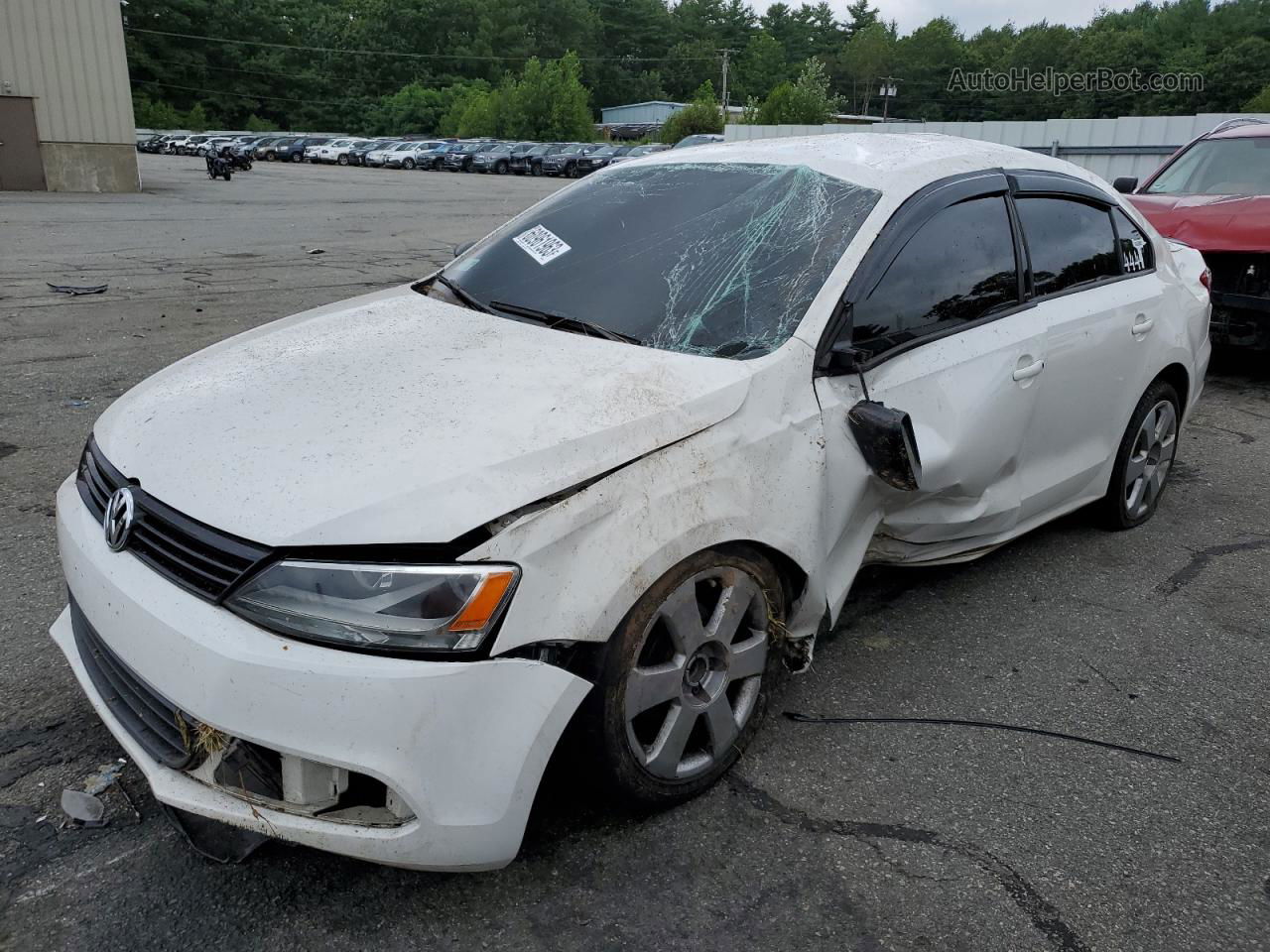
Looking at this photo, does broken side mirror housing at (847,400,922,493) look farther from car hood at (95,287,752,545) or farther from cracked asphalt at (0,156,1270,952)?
cracked asphalt at (0,156,1270,952)

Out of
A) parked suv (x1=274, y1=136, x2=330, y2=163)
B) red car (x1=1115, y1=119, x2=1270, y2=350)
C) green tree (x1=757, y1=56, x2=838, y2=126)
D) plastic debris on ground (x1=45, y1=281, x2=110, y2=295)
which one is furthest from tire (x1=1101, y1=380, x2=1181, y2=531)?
parked suv (x1=274, y1=136, x2=330, y2=163)

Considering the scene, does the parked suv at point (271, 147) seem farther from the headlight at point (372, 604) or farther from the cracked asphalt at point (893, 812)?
the headlight at point (372, 604)

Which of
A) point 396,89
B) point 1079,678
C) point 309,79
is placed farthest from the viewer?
point 396,89

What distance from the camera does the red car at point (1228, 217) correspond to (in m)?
6.82

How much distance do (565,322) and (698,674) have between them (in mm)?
1130

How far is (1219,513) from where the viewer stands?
191 inches

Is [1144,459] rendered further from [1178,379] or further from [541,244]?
[541,244]

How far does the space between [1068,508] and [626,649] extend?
99.5 inches

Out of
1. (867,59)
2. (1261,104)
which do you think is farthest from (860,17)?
(1261,104)

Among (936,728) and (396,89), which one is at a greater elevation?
(396,89)

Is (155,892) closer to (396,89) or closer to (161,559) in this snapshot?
(161,559)

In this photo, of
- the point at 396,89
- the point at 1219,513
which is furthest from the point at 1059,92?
the point at 1219,513

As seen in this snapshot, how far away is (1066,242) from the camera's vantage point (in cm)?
392

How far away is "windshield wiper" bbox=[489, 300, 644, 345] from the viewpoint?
9.56 feet
